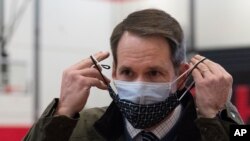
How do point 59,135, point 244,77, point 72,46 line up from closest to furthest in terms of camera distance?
point 59,135
point 244,77
point 72,46

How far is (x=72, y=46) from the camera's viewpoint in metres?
5.93

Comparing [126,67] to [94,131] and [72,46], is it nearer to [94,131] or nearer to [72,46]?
[94,131]

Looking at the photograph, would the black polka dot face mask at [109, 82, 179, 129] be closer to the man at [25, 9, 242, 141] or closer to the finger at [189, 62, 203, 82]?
the man at [25, 9, 242, 141]

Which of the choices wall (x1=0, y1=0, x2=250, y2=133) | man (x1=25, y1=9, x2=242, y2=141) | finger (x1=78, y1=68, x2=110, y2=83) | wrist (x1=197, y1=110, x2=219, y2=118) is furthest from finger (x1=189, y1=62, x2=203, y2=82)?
wall (x1=0, y1=0, x2=250, y2=133)

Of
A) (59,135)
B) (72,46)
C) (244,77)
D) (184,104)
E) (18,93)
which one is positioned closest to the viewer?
(59,135)

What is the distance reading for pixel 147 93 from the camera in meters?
1.62

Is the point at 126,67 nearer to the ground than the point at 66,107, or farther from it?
farther from it

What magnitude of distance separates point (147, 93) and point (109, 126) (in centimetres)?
18

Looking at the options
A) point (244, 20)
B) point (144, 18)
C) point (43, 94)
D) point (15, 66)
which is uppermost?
point (144, 18)

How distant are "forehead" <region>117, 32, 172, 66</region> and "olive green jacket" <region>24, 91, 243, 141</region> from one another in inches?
6.8

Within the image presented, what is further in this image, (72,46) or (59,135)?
(72,46)

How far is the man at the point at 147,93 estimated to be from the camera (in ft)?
5.15

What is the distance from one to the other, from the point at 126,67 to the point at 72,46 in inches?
172

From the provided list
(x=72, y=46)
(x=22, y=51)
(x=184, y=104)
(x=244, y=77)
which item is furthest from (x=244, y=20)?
(x=184, y=104)
